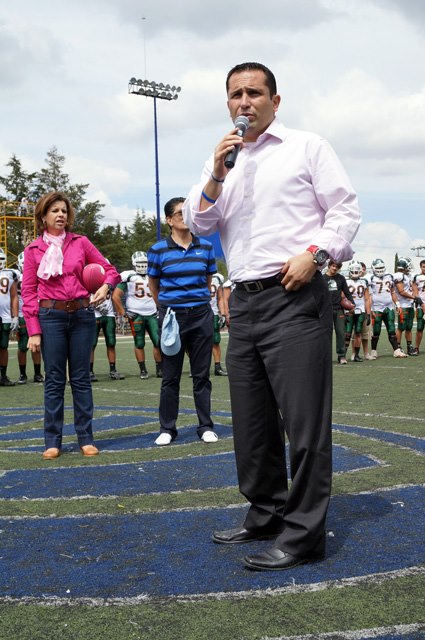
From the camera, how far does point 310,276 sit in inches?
138

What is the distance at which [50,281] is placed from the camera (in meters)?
6.36

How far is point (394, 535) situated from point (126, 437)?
3.90m

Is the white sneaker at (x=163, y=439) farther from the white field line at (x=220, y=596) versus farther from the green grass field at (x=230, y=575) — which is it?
the white field line at (x=220, y=596)

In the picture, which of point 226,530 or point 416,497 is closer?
point 226,530

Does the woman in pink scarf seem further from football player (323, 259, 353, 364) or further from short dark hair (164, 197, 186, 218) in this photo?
football player (323, 259, 353, 364)

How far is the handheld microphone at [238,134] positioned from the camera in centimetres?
338

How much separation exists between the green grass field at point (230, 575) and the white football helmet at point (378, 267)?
28.4 ft

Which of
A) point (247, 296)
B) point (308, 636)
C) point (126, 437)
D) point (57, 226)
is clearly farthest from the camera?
point (126, 437)

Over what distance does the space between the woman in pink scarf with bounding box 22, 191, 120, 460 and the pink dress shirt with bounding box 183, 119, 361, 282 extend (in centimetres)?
268

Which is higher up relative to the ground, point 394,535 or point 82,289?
point 82,289

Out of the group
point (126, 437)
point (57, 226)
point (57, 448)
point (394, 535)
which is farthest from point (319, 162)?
point (126, 437)

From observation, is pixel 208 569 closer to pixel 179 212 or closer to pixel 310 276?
pixel 310 276

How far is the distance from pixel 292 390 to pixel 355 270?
13.6 m

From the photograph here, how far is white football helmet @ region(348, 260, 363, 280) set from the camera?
16.6 meters
